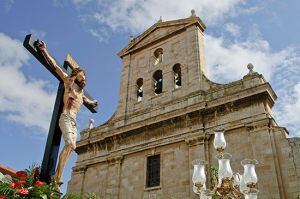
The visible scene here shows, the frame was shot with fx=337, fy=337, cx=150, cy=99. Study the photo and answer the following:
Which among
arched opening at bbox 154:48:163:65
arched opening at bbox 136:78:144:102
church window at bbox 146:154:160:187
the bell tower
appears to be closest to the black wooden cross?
church window at bbox 146:154:160:187

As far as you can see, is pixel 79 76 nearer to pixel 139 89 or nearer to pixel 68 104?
pixel 68 104

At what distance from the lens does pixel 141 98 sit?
18.6 m

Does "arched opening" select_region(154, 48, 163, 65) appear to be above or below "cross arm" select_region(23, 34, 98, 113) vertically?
above

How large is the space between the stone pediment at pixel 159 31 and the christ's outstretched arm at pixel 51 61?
13553 millimetres

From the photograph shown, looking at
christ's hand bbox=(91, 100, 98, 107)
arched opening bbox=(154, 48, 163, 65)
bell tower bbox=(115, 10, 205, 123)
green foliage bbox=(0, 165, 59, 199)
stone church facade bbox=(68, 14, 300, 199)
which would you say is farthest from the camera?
arched opening bbox=(154, 48, 163, 65)

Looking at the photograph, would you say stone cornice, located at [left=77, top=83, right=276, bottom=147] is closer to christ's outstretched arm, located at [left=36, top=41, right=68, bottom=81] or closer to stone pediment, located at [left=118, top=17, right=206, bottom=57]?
stone pediment, located at [left=118, top=17, right=206, bottom=57]

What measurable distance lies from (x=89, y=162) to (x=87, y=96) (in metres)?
11.9

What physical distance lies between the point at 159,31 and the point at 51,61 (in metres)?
14.8

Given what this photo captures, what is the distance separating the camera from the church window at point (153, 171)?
591 inches

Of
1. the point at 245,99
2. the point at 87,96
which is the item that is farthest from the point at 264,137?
the point at 87,96

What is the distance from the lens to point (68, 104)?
5.30 meters

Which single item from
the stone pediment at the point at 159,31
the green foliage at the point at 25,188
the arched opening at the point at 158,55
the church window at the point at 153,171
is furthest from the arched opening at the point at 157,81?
the green foliage at the point at 25,188

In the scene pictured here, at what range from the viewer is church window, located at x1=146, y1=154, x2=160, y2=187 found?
1500cm

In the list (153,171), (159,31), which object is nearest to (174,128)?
(153,171)
